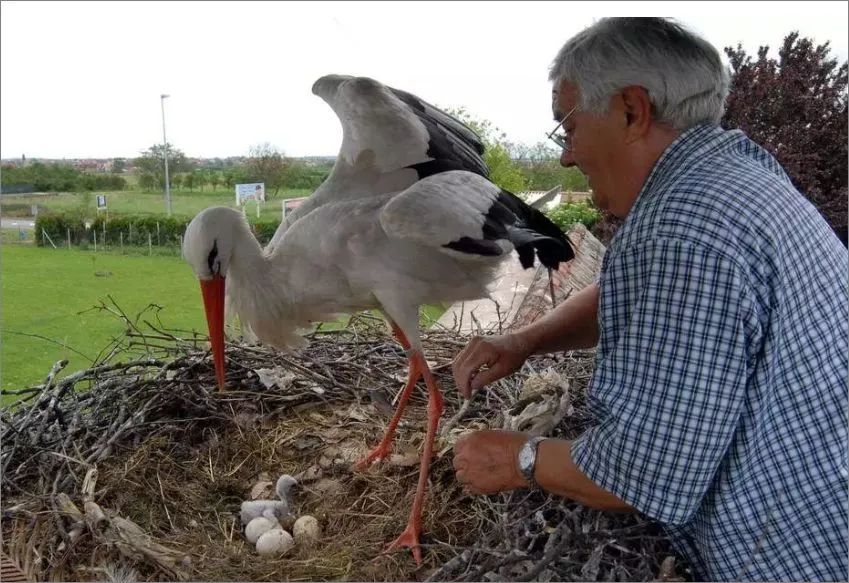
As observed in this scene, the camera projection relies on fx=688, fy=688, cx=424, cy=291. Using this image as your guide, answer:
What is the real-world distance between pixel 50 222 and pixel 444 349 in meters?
1.09

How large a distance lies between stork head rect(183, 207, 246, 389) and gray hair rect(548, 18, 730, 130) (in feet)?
2.86

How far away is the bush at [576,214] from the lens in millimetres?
3334

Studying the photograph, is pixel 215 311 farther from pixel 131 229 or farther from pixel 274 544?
pixel 274 544

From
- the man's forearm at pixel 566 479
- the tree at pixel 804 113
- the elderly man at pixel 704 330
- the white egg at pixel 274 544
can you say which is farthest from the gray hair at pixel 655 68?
the tree at pixel 804 113

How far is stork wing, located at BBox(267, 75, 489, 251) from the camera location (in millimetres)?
1502

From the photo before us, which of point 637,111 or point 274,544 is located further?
point 274,544

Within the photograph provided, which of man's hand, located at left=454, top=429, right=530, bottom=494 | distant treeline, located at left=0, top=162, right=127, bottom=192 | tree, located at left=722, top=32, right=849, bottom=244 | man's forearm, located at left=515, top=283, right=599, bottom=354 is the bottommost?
man's hand, located at left=454, top=429, right=530, bottom=494

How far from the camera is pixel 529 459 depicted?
88 centimetres

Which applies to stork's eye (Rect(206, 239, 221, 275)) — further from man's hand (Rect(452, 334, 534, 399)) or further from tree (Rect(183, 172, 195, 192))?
man's hand (Rect(452, 334, 534, 399))

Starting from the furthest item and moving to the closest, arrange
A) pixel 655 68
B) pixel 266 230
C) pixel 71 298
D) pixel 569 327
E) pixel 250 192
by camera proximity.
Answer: pixel 266 230
pixel 250 192
pixel 71 298
pixel 569 327
pixel 655 68

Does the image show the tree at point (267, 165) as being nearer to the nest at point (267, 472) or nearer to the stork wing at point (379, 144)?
the stork wing at point (379, 144)

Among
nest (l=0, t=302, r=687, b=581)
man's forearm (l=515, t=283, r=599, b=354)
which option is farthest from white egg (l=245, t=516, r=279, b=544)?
man's forearm (l=515, t=283, r=599, b=354)

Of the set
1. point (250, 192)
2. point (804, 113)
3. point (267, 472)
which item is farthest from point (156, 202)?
point (804, 113)

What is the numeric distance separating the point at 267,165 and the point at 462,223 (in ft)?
2.36
